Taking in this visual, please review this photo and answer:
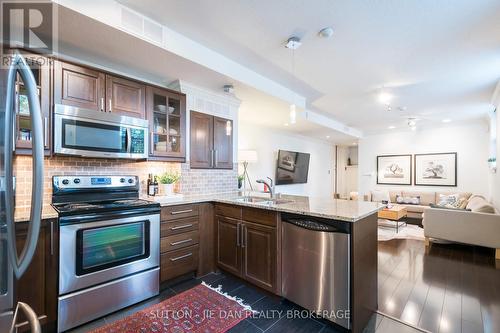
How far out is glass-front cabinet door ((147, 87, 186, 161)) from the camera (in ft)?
8.70

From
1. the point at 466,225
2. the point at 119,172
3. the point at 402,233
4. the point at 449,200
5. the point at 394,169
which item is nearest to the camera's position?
the point at 119,172

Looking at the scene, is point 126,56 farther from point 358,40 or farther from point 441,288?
point 441,288

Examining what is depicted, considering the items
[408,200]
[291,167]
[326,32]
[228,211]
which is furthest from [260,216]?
[408,200]

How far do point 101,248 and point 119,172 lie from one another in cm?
91

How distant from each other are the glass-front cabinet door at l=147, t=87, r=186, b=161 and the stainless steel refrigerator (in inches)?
72.1

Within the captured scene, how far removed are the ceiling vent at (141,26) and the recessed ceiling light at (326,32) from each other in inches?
60.2

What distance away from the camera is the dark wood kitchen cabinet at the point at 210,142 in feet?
10.2

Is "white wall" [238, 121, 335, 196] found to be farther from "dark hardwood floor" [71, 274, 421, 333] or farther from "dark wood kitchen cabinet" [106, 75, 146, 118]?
"dark hardwood floor" [71, 274, 421, 333]

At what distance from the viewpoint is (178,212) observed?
252cm

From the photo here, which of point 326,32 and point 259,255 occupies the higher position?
point 326,32

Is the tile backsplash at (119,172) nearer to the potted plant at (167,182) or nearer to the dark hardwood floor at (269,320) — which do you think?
the potted plant at (167,182)

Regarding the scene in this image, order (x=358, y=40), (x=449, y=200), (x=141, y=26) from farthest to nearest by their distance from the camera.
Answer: (x=449, y=200) < (x=358, y=40) < (x=141, y=26)

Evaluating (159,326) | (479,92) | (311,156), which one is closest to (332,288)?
(159,326)

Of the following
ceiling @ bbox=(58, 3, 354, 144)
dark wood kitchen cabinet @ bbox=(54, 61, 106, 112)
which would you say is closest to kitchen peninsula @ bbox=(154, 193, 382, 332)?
dark wood kitchen cabinet @ bbox=(54, 61, 106, 112)
